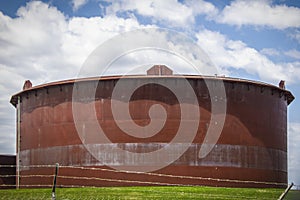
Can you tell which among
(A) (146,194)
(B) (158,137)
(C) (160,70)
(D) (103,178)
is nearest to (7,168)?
(D) (103,178)

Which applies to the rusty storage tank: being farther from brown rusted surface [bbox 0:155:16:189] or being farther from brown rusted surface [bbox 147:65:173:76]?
brown rusted surface [bbox 0:155:16:189]

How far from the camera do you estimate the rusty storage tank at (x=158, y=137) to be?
27.2 m

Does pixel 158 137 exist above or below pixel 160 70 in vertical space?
below

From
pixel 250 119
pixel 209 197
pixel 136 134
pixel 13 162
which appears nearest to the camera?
pixel 209 197

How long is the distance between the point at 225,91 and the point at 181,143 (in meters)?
3.79

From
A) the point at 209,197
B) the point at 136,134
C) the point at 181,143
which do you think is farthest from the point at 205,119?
the point at 209,197

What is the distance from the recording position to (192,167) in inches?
1076

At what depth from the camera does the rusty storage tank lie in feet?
89.3

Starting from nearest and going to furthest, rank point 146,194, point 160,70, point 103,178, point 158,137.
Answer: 1. point 146,194
2. point 158,137
3. point 103,178
4. point 160,70

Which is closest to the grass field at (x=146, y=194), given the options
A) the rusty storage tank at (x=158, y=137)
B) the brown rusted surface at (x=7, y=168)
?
the rusty storage tank at (x=158, y=137)

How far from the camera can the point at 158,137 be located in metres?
27.1

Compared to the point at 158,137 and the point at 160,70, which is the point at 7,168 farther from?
the point at 160,70

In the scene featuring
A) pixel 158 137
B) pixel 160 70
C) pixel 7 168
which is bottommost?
pixel 7 168

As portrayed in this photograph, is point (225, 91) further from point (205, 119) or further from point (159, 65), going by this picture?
point (159, 65)
